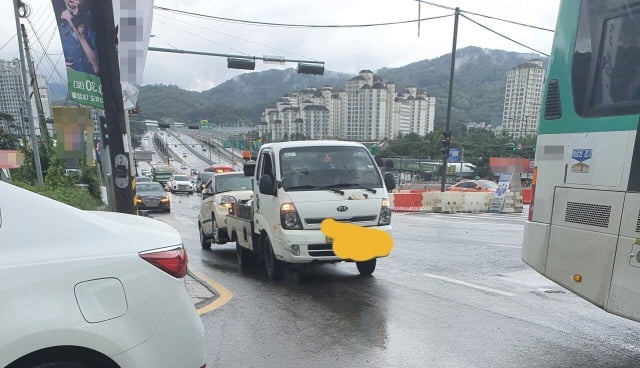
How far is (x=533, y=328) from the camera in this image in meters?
4.63

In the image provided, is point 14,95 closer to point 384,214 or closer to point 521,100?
point 384,214

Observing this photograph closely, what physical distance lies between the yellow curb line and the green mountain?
50.6 metres

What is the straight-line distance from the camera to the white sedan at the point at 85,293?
2.04m

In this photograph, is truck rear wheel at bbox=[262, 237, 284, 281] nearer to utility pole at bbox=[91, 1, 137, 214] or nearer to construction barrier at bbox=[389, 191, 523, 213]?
utility pole at bbox=[91, 1, 137, 214]

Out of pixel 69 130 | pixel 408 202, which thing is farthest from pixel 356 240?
pixel 408 202

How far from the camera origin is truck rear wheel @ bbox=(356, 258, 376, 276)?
6910mm

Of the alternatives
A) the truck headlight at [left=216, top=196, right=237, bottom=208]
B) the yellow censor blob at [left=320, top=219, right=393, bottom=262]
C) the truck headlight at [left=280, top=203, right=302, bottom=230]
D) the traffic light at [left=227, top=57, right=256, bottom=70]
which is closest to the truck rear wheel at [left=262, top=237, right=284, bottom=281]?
the truck headlight at [left=280, top=203, right=302, bottom=230]

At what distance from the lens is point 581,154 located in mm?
3898

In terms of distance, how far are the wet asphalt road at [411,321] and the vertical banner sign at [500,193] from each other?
12.6 m

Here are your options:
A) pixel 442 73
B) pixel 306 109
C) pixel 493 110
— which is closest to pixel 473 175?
pixel 493 110

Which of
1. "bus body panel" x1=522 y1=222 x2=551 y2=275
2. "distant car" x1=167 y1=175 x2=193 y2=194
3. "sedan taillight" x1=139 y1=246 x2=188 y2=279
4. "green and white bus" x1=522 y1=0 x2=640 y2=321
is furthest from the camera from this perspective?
"distant car" x1=167 y1=175 x2=193 y2=194

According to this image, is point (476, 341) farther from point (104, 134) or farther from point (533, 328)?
point (104, 134)

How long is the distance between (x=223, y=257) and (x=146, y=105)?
6418 cm

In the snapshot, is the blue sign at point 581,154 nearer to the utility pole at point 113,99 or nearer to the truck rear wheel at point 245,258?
the truck rear wheel at point 245,258
